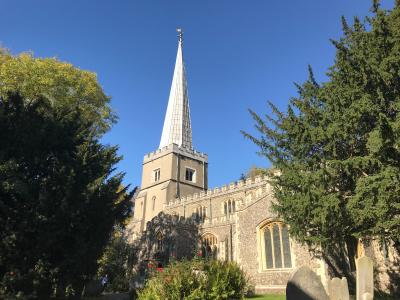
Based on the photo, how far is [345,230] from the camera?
11039 mm

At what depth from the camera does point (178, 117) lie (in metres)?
47.1

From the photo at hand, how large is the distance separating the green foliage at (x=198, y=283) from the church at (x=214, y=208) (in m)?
5.33

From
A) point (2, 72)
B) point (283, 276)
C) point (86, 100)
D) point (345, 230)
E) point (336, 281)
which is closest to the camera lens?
point (336, 281)

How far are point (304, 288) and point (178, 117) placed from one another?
1591 inches

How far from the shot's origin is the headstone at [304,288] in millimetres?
7812

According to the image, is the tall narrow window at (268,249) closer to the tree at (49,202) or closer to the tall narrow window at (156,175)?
the tree at (49,202)

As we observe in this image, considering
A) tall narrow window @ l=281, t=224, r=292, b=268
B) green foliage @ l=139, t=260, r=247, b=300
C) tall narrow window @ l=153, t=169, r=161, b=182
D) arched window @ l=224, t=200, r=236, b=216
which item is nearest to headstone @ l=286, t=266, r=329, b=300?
green foliage @ l=139, t=260, r=247, b=300

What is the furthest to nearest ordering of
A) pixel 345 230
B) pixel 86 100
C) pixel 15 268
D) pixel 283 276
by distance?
pixel 86 100, pixel 283 276, pixel 345 230, pixel 15 268

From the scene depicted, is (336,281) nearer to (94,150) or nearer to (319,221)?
(319,221)

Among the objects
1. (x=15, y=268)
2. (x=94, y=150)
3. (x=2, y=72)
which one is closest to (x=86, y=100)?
(x=2, y=72)

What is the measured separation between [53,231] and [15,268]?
1473 mm

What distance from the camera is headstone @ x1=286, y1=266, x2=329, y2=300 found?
25.6 feet

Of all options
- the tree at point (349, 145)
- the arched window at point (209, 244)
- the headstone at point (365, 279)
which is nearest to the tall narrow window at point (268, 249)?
the tree at point (349, 145)

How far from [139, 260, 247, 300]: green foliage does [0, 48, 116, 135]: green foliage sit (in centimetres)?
1050
